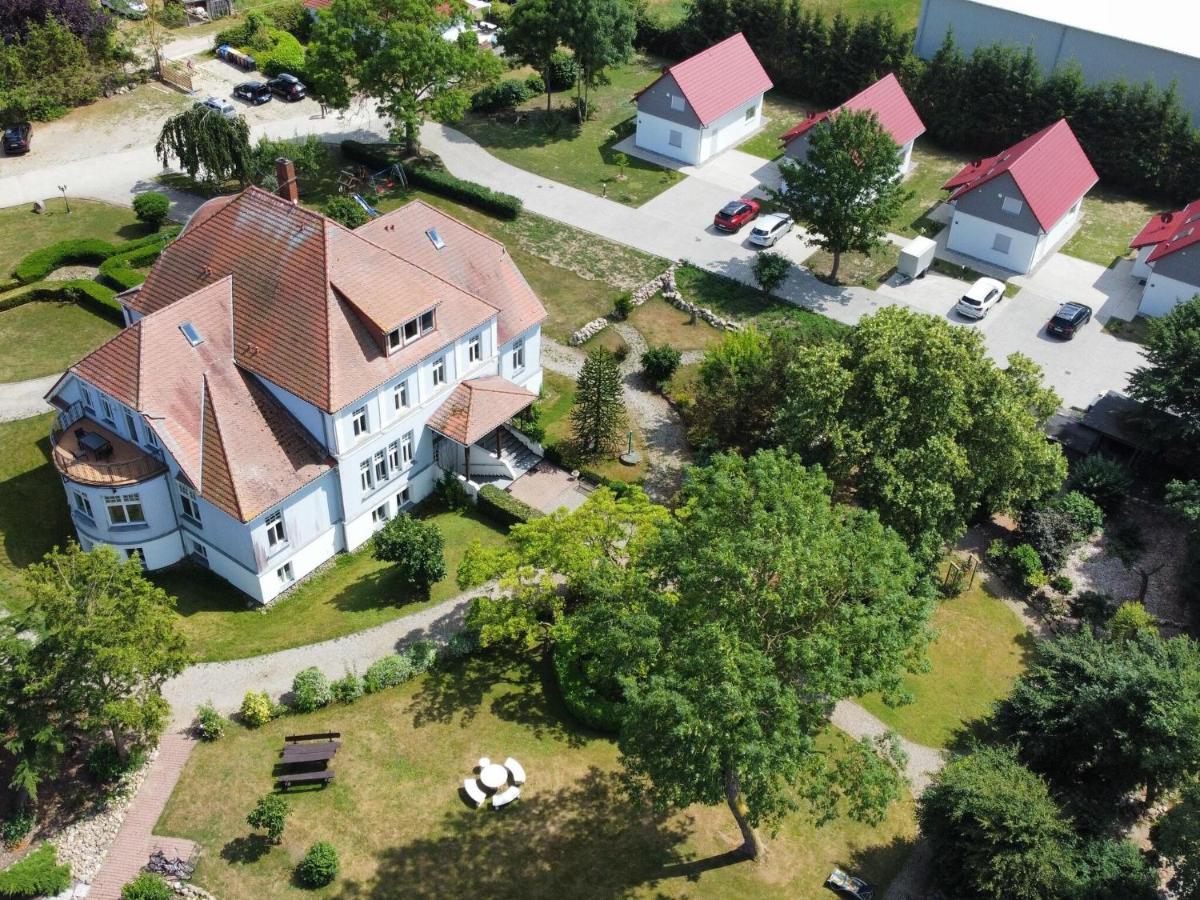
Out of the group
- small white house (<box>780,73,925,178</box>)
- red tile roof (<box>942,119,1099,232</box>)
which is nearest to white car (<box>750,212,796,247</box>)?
small white house (<box>780,73,925,178</box>)

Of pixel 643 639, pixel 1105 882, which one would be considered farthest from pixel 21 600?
pixel 1105 882

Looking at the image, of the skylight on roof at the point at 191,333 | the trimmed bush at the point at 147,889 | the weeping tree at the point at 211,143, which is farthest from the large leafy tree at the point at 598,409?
the weeping tree at the point at 211,143

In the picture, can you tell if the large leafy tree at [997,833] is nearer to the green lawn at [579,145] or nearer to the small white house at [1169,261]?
the small white house at [1169,261]

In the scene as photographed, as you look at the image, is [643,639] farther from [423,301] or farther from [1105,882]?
[423,301]

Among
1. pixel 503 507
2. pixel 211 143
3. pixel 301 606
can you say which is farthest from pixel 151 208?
pixel 503 507

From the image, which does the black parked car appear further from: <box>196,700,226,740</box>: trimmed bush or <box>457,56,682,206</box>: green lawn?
<box>196,700,226,740</box>: trimmed bush

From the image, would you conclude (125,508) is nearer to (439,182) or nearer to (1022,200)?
(439,182)
